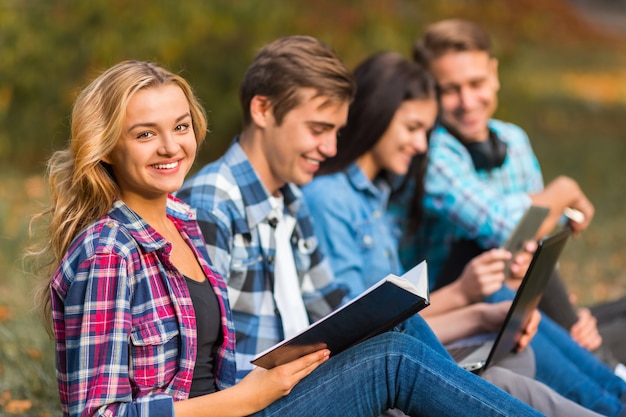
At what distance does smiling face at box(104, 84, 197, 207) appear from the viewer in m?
2.26

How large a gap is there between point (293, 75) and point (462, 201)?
1.12m

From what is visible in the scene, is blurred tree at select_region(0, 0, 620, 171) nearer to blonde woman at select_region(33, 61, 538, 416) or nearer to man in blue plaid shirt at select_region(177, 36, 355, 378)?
man in blue plaid shirt at select_region(177, 36, 355, 378)

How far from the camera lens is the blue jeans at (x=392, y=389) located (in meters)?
2.28

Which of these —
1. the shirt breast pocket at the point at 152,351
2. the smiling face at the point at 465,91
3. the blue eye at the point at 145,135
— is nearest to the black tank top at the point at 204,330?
the shirt breast pocket at the point at 152,351

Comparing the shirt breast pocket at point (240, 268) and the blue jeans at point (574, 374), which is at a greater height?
the shirt breast pocket at point (240, 268)

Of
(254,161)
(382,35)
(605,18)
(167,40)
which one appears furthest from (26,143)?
(605,18)

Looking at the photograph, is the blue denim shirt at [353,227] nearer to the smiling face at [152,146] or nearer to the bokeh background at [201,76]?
the smiling face at [152,146]

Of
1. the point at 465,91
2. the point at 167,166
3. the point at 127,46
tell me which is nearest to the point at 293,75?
the point at 167,166

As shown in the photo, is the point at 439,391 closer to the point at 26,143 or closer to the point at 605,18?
the point at 26,143

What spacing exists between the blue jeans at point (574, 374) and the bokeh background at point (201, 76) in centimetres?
186

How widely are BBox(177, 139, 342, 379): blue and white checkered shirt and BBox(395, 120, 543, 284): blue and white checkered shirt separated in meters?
1.15

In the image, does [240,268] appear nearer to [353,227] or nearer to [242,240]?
[242,240]

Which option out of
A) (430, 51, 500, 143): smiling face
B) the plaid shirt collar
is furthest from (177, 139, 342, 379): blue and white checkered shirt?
(430, 51, 500, 143): smiling face

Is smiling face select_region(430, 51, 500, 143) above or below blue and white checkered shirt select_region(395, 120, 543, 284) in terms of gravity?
above
